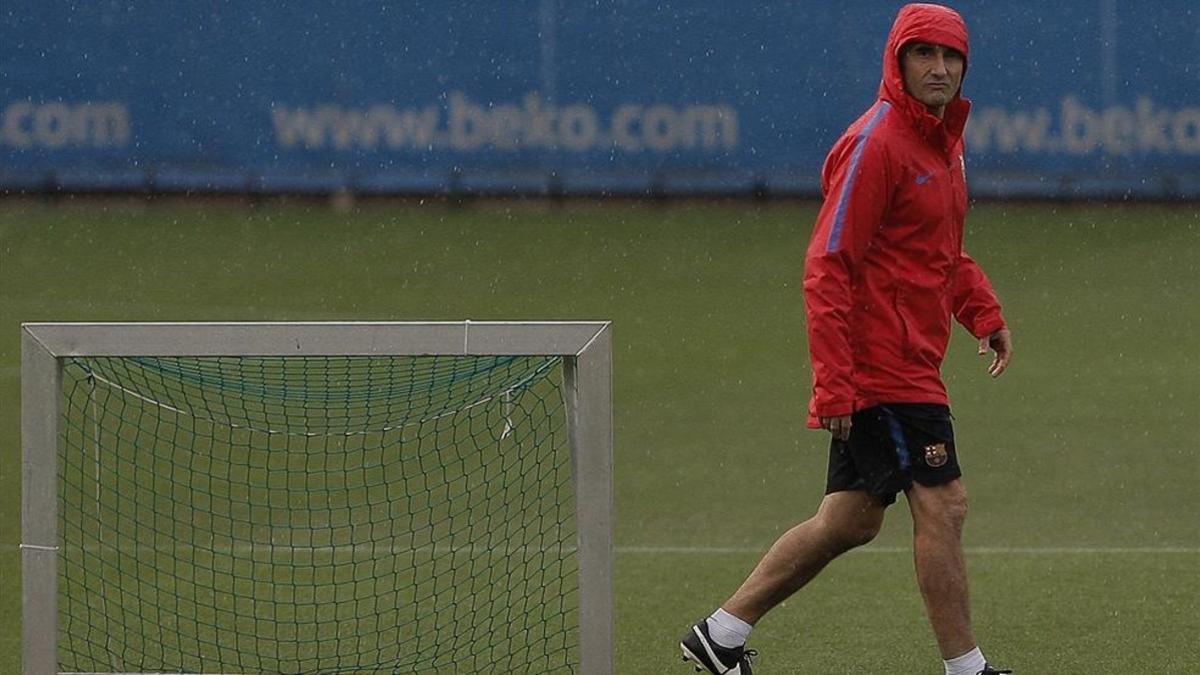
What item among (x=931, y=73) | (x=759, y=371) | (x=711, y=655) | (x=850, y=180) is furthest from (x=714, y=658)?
(x=759, y=371)

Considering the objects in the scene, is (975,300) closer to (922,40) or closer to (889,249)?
(889,249)

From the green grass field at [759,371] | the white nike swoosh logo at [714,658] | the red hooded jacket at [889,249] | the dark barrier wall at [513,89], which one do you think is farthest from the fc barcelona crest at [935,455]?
the dark barrier wall at [513,89]

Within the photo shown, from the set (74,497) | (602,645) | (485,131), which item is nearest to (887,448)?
(602,645)

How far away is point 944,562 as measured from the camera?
596 centimetres

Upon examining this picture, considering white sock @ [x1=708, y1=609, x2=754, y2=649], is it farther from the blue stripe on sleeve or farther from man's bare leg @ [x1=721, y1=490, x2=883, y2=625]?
the blue stripe on sleeve

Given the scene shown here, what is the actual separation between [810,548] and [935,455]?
46cm

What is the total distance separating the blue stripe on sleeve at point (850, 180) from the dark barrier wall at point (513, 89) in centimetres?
1328

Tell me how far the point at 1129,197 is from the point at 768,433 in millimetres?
8756

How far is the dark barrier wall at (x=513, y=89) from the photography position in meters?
19.2

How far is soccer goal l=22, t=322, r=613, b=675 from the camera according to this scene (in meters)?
5.71

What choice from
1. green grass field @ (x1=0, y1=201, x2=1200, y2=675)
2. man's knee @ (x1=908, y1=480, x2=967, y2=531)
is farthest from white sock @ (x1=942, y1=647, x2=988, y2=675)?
green grass field @ (x1=0, y1=201, x2=1200, y2=675)

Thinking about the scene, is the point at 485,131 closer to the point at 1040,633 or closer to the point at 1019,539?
the point at 1019,539

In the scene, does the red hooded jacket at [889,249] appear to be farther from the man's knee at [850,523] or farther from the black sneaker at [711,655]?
the black sneaker at [711,655]

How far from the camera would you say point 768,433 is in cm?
1172
